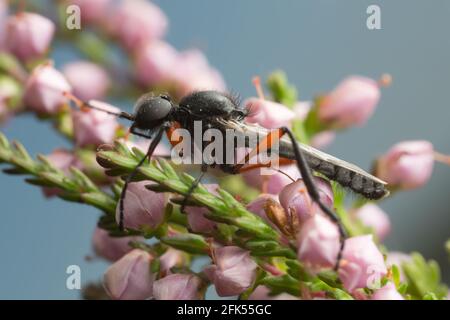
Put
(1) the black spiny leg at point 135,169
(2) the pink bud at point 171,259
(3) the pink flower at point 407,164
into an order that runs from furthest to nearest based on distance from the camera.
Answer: (3) the pink flower at point 407,164 < (2) the pink bud at point 171,259 < (1) the black spiny leg at point 135,169

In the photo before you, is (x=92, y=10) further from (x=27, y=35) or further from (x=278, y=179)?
(x=278, y=179)

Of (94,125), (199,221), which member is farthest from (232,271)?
(94,125)

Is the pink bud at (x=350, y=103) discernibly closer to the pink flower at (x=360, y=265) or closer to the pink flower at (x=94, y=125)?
the pink flower at (x=94, y=125)

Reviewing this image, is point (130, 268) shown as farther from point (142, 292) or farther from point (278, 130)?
point (278, 130)

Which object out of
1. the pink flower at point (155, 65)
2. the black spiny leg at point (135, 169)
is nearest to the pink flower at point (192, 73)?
the pink flower at point (155, 65)

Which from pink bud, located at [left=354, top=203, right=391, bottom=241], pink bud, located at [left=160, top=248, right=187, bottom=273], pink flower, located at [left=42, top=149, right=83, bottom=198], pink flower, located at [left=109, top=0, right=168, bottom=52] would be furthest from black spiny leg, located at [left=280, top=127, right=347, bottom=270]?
pink flower, located at [left=109, top=0, right=168, bottom=52]

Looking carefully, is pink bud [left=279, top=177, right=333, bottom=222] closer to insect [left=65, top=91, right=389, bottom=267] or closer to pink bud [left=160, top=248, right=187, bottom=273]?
insect [left=65, top=91, right=389, bottom=267]
